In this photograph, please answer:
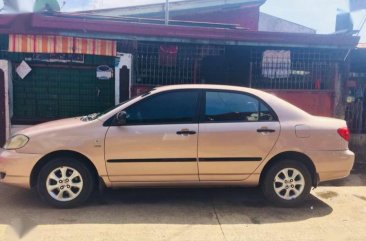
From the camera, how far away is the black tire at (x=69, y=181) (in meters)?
4.84

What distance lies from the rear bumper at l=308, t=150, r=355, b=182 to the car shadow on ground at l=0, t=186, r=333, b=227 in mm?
461

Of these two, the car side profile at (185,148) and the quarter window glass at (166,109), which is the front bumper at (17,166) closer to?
the car side profile at (185,148)

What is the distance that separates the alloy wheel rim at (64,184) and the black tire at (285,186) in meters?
2.35

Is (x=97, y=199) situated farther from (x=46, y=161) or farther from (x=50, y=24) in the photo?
(x=50, y=24)

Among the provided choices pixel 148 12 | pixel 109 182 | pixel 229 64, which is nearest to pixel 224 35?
pixel 229 64

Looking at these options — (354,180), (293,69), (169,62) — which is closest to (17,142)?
(169,62)

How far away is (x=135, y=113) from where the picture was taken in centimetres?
501

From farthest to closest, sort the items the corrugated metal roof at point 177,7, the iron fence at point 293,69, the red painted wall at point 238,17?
1. the red painted wall at point 238,17
2. the corrugated metal roof at point 177,7
3. the iron fence at point 293,69

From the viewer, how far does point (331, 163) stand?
202 inches

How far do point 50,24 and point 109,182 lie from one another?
371 cm

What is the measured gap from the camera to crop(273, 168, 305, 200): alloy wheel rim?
16.8ft

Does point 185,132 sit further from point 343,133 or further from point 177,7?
point 177,7

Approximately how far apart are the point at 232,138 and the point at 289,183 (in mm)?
968

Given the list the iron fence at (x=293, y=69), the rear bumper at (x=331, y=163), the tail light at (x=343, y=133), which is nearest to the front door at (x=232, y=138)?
the rear bumper at (x=331, y=163)
